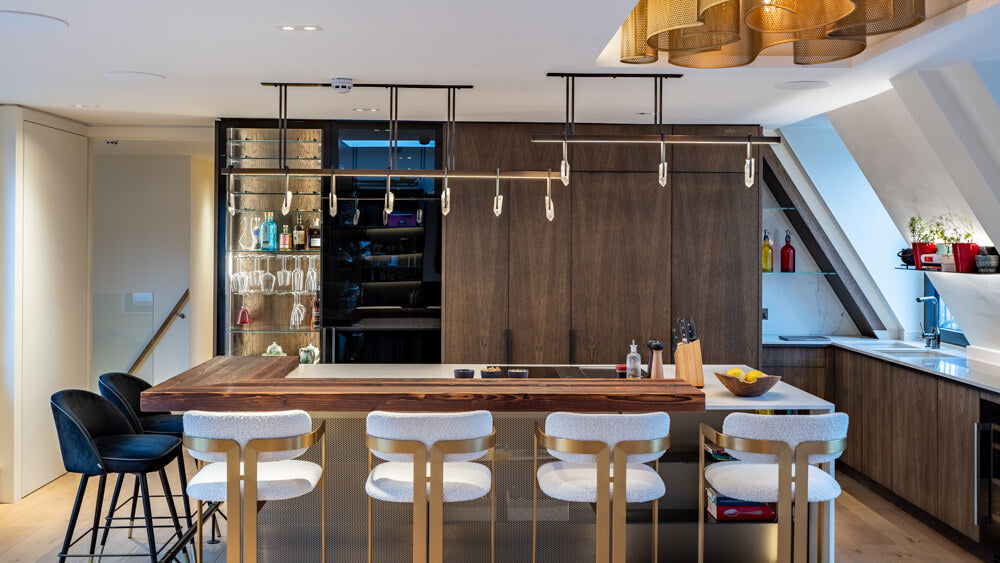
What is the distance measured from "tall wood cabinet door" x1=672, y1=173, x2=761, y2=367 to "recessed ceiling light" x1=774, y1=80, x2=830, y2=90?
4.71ft

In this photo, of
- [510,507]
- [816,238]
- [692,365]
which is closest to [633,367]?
[692,365]

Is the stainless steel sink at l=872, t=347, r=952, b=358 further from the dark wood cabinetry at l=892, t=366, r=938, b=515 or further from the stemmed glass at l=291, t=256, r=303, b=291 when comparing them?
the stemmed glass at l=291, t=256, r=303, b=291

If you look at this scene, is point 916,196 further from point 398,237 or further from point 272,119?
point 272,119

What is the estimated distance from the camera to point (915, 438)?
4.84 meters

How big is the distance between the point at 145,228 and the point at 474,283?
429cm

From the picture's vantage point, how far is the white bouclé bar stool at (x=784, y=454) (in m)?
3.12

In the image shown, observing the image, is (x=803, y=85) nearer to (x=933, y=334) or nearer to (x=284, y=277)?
(x=933, y=334)

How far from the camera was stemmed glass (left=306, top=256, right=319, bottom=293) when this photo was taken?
5.72m

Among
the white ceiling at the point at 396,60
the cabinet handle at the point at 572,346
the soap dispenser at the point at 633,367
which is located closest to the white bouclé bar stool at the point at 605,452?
the soap dispenser at the point at 633,367

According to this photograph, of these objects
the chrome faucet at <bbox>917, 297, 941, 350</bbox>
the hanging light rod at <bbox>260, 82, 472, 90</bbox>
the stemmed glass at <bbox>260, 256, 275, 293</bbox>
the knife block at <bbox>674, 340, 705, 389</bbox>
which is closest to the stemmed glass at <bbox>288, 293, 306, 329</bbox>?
the stemmed glass at <bbox>260, 256, 275, 293</bbox>

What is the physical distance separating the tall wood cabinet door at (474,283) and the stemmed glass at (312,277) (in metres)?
0.94

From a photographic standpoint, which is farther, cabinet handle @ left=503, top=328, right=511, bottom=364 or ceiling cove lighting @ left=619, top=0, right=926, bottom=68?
cabinet handle @ left=503, top=328, right=511, bottom=364

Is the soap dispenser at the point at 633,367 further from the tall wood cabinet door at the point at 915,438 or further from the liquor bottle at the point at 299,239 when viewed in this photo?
the liquor bottle at the point at 299,239

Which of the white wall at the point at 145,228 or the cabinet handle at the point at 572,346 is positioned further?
the white wall at the point at 145,228
